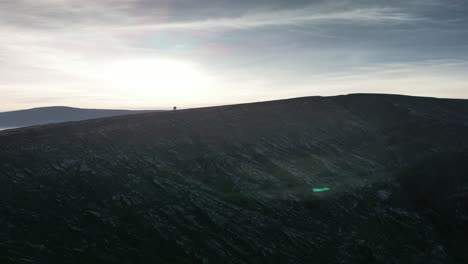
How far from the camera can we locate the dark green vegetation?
28.8 m

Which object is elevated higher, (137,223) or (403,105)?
(403,105)

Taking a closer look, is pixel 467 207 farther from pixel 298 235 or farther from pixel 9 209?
pixel 9 209

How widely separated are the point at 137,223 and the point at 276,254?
43.9 feet

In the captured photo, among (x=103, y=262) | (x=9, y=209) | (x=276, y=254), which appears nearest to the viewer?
(x=103, y=262)

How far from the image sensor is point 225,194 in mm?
40031

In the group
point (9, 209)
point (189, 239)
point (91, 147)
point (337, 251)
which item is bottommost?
point (337, 251)

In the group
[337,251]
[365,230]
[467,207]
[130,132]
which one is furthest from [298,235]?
[130,132]

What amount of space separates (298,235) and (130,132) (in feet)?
103

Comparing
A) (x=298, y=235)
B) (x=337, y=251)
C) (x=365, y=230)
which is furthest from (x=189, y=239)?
(x=365, y=230)

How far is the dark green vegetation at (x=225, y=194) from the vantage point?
94.4 feet

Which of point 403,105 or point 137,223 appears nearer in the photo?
point 137,223

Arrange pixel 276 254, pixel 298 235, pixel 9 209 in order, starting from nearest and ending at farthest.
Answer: pixel 9 209
pixel 276 254
pixel 298 235

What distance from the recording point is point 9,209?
95.1 feet

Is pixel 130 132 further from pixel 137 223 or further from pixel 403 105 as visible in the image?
pixel 403 105
